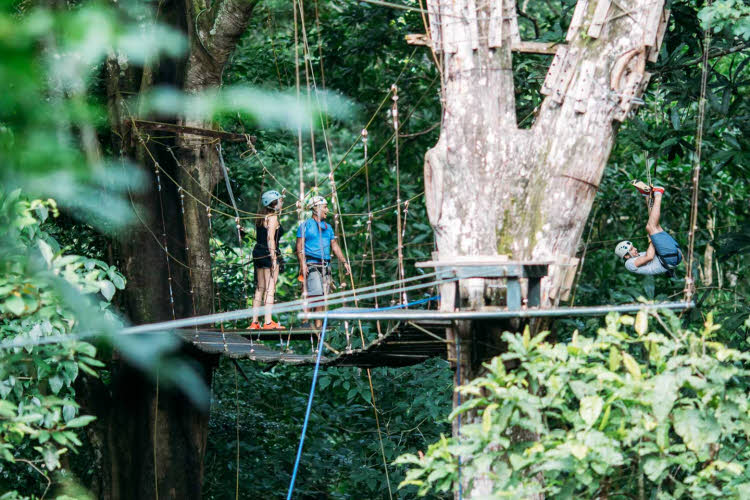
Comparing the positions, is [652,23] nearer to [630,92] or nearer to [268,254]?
[630,92]

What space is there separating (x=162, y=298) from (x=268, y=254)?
92cm

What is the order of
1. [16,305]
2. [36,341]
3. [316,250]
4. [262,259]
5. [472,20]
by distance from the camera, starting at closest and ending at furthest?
[36,341], [16,305], [472,20], [316,250], [262,259]

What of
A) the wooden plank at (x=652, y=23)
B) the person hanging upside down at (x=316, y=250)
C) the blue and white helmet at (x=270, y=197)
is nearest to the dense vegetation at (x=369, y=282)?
the blue and white helmet at (x=270, y=197)

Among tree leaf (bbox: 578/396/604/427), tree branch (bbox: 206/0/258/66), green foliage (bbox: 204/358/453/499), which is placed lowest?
green foliage (bbox: 204/358/453/499)

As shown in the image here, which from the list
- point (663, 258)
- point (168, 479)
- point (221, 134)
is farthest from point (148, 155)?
point (663, 258)

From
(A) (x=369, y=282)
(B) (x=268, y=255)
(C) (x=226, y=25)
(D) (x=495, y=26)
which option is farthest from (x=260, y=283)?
(D) (x=495, y=26)

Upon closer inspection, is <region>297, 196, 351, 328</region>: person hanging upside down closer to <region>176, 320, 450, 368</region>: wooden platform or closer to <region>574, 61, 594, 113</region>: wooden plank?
<region>176, 320, 450, 368</region>: wooden platform

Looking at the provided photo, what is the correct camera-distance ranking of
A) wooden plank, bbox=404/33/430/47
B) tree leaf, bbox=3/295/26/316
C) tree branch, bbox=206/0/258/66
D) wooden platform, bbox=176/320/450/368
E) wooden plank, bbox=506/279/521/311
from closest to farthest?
tree leaf, bbox=3/295/26/316 → wooden plank, bbox=506/279/521/311 → wooden plank, bbox=404/33/430/47 → wooden platform, bbox=176/320/450/368 → tree branch, bbox=206/0/258/66

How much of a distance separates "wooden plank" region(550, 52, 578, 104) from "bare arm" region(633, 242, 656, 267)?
151 cm

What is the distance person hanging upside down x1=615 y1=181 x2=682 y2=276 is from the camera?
4.22 metres

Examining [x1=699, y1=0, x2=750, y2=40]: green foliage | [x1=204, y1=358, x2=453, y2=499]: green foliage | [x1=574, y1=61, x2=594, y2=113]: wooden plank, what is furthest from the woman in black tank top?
[x1=699, y1=0, x2=750, y2=40]: green foliage

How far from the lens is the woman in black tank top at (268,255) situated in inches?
193

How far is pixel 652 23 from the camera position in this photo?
306 cm

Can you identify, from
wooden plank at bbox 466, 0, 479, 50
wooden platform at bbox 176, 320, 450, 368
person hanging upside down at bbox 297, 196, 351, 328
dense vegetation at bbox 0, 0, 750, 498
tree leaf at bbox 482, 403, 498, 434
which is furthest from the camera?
person hanging upside down at bbox 297, 196, 351, 328
